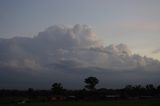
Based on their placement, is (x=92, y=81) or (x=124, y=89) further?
(x=124, y=89)

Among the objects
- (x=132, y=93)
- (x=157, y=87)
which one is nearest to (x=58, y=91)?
(x=132, y=93)

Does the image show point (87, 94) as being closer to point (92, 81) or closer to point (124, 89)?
point (92, 81)

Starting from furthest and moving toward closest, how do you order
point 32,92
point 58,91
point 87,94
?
1. point 32,92
2. point 58,91
3. point 87,94

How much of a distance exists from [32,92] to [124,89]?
50949mm

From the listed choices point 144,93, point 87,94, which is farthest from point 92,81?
point 144,93

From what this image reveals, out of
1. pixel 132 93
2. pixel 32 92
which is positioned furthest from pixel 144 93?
pixel 32 92

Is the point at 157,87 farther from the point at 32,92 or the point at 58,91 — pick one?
the point at 32,92

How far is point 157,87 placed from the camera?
178750 mm

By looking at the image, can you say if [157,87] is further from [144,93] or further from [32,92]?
[32,92]

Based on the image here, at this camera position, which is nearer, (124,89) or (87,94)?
(87,94)

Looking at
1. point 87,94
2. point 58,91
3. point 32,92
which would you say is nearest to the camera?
point 87,94

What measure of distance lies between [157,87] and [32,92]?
67123mm

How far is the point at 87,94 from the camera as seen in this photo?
14850 centimetres

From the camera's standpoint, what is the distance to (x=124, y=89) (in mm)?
186125
